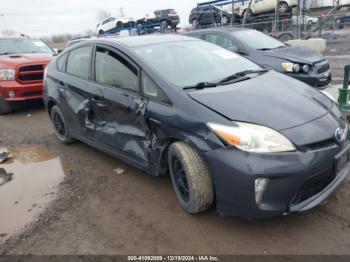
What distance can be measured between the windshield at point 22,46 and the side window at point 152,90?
6.30m

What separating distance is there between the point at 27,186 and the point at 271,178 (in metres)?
3.07

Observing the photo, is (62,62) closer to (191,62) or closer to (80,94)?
(80,94)

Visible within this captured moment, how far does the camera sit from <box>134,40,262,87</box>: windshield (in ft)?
11.3

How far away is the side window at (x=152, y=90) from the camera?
3.21 metres

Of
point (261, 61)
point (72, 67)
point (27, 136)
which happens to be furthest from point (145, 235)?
point (261, 61)

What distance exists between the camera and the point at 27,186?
166 inches

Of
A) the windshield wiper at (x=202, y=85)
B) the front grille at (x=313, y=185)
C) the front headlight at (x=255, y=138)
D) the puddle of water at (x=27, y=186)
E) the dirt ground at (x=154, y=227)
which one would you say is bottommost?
the puddle of water at (x=27, y=186)

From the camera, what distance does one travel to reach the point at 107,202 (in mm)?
3645

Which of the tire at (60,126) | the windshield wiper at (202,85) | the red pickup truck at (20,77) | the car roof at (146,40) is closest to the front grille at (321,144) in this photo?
the windshield wiper at (202,85)

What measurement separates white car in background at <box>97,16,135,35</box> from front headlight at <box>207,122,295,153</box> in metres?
26.0

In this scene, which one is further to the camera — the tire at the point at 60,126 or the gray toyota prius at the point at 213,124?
the tire at the point at 60,126

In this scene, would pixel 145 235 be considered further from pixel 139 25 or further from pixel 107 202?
pixel 139 25

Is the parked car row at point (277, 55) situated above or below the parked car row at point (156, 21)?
below

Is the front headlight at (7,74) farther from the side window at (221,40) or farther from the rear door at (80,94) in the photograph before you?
the side window at (221,40)
